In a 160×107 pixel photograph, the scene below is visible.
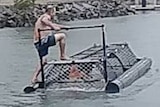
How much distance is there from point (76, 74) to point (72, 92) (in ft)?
1.29

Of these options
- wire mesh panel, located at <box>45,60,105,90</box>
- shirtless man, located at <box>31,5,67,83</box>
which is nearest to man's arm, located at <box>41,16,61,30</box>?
shirtless man, located at <box>31,5,67,83</box>

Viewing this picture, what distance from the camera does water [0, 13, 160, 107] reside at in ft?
41.5

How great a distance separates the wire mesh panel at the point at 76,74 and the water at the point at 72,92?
0.32 meters

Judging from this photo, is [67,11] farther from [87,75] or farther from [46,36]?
[87,75]

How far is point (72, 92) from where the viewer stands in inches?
531

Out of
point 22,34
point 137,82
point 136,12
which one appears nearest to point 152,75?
point 137,82

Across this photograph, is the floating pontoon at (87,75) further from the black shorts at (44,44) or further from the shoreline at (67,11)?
the shoreline at (67,11)

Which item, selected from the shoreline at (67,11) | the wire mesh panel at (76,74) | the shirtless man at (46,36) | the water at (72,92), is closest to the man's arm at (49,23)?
the shirtless man at (46,36)

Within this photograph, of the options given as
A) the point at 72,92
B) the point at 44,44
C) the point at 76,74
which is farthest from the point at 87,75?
the point at 44,44

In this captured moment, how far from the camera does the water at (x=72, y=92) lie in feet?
41.5

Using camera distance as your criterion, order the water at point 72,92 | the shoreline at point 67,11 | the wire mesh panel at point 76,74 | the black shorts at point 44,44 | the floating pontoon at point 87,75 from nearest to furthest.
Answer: the water at point 72,92 < the floating pontoon at point 87,75 < the wire mesh panel at point 76,74 < the black shorts at point 44,44 < the shoreline at point 67,11

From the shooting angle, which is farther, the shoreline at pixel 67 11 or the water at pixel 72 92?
the shoreline at pixel 67 11

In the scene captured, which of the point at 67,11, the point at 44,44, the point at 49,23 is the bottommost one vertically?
the point at 67,11

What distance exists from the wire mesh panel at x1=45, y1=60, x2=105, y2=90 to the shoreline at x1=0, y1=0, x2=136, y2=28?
2162 centimetres
